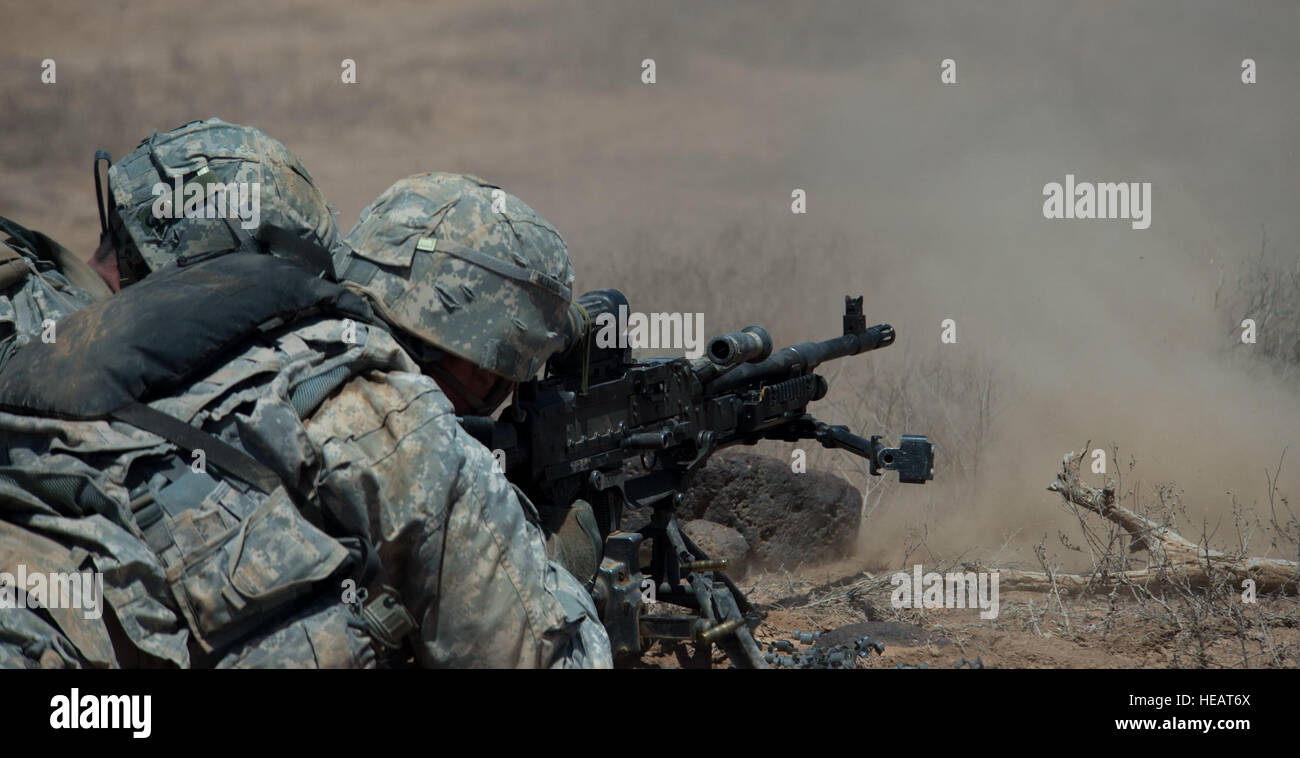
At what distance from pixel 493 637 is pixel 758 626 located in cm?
382

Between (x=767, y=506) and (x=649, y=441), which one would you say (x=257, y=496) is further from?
(x=767, y=506)

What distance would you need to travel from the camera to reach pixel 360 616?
2.38 m

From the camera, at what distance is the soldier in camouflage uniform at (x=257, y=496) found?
2188 millimetres

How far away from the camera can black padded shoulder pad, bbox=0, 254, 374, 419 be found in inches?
89.0

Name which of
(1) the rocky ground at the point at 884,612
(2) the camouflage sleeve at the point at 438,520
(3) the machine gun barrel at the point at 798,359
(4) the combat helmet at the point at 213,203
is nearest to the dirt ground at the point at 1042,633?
(1) the rocky ground at the point at 884,612

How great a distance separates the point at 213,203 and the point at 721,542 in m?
4.31

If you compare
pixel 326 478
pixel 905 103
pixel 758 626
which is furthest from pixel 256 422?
Result: pixel 905 103

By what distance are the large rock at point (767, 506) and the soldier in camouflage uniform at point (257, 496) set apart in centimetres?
479

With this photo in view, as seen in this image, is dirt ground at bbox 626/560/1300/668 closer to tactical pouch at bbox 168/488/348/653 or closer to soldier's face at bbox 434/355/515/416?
soldier's face at bbox 434/355/515/416

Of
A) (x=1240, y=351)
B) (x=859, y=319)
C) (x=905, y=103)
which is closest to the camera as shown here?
(x=859, y=319)

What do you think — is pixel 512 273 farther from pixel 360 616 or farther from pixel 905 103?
pixel 905 103

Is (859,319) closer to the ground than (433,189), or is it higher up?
closer to the ground

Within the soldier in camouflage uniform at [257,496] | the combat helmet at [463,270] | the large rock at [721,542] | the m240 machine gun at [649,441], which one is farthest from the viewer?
the large rock at [721,542]

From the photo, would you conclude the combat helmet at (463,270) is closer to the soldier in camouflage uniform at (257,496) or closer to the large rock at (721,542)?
the soldier in camouflage uniform at (257,496)
